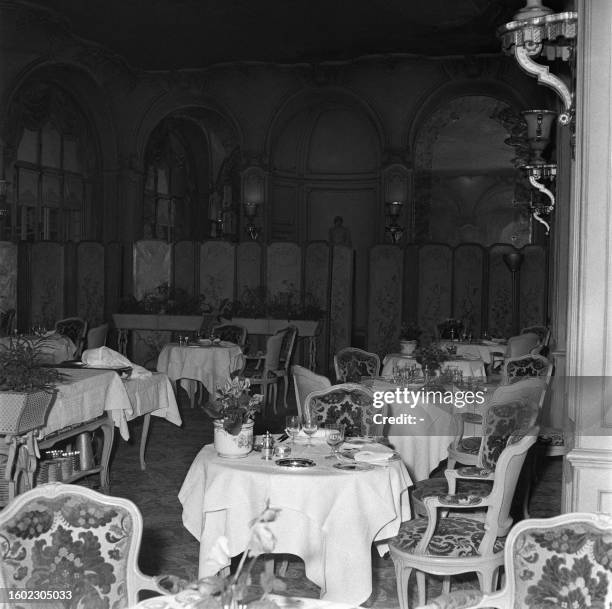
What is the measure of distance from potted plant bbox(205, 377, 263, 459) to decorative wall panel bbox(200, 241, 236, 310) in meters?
9.31

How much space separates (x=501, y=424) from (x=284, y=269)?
8851 mm

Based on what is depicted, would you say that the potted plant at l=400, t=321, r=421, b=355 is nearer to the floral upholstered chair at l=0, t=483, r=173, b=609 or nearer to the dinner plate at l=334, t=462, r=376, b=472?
the dinner plate at l=334, t=462, r=376, b=472

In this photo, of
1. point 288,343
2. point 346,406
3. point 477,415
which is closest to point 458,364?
point 477,415

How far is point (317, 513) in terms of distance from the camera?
371 centimetres

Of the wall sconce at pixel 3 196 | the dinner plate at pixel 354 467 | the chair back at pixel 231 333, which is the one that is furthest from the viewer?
the wall sconce at pixel 3 196

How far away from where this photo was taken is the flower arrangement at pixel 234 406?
393 centimetres

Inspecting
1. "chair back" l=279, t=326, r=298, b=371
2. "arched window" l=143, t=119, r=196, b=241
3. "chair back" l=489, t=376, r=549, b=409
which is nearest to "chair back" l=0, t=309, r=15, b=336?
"chair back" l=279, t=326, r=298, b=371

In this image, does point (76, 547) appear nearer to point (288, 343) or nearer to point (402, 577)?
point (402, 577)

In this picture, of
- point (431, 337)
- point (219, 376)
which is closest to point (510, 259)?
point (431, 337)

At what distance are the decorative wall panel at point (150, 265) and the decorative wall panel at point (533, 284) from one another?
18.2 feet

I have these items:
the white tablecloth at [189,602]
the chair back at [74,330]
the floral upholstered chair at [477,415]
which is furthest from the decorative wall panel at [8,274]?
the white tablecloth at [189,602]

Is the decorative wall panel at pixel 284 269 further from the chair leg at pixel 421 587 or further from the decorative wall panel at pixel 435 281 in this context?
the chair leg at pixel 421 587

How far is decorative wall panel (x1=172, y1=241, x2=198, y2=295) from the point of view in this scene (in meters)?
13.2

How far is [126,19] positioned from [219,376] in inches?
307
